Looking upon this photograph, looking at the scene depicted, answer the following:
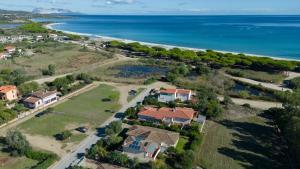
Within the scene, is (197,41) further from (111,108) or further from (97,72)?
(111,108)

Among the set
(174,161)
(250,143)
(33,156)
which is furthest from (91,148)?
(250,143)

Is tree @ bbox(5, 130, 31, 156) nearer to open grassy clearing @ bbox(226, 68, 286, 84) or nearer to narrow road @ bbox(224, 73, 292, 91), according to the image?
narrow road @ bbox(224, 73, 292, 91)

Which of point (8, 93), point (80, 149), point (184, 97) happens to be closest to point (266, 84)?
point (184, 97)

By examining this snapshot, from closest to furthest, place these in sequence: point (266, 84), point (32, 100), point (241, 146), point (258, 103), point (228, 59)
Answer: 1. point (241, 146)
2. point (32, 100)
3. point (258, 103)
4. point (266, 84)
5. point (228, 59)

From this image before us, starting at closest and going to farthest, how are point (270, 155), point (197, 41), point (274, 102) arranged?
point (270, 155) → point (274, 102) → point (197, 41)

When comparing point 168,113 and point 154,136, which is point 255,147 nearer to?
point 154,136
